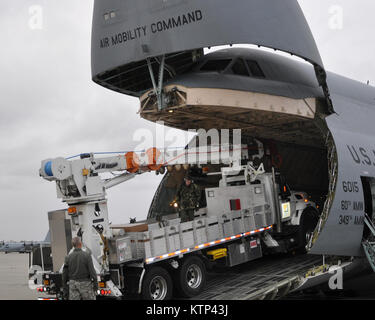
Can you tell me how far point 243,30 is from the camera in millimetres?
9570

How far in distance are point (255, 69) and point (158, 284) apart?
20.2 feet

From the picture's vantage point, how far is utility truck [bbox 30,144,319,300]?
8.96 meters

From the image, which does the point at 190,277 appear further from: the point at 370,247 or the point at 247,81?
the point at 247,81

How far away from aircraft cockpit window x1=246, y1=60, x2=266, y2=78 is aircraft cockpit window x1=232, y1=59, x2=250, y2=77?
0.65ft

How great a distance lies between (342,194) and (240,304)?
3755mm

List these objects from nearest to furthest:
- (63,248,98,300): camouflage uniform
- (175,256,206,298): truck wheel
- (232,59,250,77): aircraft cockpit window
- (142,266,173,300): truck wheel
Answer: (63,248,98,300): camouflage uniform
(142,266,173,300): truck wheel
(175,256,206,298): truck wheel
(232,59,250,77): aircraft cockpit window

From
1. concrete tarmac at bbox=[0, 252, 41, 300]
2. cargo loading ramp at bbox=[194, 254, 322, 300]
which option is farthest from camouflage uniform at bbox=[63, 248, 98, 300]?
concrete tarmac at bbox=[0, 252, 41, 300]

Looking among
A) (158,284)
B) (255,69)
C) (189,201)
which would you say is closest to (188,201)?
(189,201)

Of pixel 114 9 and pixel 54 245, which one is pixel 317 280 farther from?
pixel 114 9

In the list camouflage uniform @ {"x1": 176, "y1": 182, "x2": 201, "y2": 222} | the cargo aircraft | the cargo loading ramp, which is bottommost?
the cargo loading ramp

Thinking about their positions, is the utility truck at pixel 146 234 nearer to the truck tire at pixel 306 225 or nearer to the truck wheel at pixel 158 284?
the truck wheel at pixel 158 284

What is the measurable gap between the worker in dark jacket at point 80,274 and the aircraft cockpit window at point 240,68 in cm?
605

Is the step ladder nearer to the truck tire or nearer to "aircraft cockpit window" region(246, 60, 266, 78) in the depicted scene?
the truck tire

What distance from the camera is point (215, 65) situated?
11.4 metres
